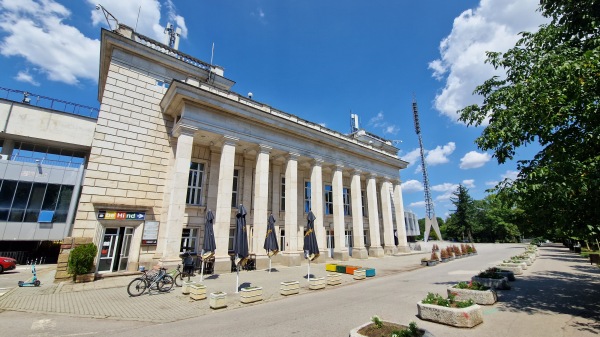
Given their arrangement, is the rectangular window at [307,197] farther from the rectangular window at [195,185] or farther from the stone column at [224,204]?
the rectangular window at [195,185]

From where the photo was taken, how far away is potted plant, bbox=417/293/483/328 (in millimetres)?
7152

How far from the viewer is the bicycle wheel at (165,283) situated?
1283 cm

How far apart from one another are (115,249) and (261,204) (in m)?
10.2

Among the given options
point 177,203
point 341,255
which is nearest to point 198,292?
point 177,203

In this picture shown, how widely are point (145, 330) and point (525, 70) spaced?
15.7 m

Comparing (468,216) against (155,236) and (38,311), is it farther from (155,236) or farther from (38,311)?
(38,311)

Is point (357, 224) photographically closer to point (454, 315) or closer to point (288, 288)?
point (288, 288)

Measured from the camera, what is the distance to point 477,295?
934 centimetres

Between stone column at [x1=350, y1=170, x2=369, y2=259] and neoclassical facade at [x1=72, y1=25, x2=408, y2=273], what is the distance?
2.88 metres

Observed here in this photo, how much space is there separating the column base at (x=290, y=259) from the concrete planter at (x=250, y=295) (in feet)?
37.6

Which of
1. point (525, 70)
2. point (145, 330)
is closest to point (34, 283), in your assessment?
point (145, 330)

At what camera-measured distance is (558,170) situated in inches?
291

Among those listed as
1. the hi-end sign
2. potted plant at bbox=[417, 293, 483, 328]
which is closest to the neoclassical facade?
the hi-end sign

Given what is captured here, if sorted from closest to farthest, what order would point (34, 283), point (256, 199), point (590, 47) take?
point (590, 47)
point (34, 283)
point (256, 199)
